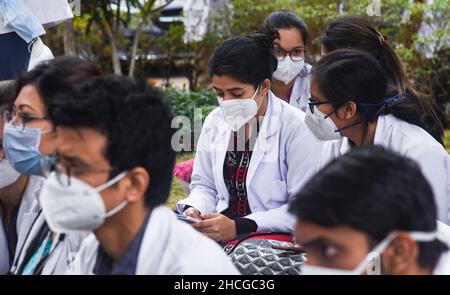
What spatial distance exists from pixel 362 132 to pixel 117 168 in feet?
5.21

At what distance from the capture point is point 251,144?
13.3 feet

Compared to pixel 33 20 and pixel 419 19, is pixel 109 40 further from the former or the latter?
pixel 33 20

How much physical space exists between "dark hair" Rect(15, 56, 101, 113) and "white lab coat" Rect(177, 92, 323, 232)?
106cm

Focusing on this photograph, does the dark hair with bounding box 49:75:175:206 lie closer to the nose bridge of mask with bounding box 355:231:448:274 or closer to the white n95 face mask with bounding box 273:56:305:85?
the nose bridge of mask with bounding box 355:231:448:274

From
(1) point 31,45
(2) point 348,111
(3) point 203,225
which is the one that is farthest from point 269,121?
(1) point 31,45

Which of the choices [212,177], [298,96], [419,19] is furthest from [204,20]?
[212,177]

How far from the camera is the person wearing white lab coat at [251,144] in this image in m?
3.97

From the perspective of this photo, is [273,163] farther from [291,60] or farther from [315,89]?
[291,60]

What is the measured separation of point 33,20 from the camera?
467 centimetres

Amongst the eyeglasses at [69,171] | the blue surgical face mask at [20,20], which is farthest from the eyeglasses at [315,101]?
the blue surgical face mask at [20,20]

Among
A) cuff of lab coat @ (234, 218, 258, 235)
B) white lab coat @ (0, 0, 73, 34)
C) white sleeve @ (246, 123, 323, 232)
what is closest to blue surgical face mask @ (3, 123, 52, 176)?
cuff of lab coat @ (234, 218, 258, 235)

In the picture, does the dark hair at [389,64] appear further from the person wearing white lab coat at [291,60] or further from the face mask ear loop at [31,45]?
the face mask ear loop at [31,45]

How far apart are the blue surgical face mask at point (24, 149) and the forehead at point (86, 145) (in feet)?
2.42

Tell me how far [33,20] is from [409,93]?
2.28m
